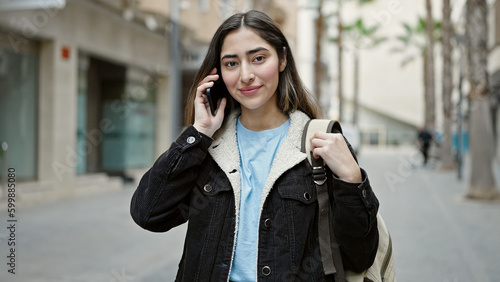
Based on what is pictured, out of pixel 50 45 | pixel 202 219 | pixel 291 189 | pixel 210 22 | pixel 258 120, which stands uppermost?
pixel 210 22

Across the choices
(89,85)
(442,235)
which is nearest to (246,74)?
(442,235)

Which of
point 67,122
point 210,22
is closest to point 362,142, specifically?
point 210,22

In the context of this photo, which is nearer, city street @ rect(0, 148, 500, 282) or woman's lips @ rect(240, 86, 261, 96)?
woman's lips @ rect(240, 86, 261, 96)

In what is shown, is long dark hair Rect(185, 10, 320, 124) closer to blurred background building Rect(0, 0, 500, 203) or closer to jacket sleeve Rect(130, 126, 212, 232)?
jacket sleeve Rect(130, 126, 212, 232)

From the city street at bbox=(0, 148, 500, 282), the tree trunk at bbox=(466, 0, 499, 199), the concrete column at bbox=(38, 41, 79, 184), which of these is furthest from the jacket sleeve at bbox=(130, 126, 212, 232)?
the concrete column at bbox=(38, 41, 79, 184)

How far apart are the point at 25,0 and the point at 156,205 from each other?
8389mm

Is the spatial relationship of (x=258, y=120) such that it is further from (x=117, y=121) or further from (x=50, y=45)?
(x=117, y=121)

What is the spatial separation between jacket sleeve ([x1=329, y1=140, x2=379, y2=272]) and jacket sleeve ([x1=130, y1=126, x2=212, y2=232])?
1.56 feet

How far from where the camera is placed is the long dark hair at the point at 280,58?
1742mm

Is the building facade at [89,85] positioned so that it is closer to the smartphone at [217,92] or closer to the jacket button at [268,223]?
the smartphone at [217,92]

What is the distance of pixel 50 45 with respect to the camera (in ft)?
36.1

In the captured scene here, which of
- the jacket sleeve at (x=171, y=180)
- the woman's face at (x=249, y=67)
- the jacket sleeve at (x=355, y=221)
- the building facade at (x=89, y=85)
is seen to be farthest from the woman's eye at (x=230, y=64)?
the building facade at (x=89, y=85)

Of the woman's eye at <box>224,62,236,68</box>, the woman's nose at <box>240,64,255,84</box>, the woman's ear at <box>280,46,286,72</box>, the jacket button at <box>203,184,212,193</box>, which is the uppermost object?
the woman's ear at <box>280,46,286,72</box>

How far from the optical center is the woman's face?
5.62ft
